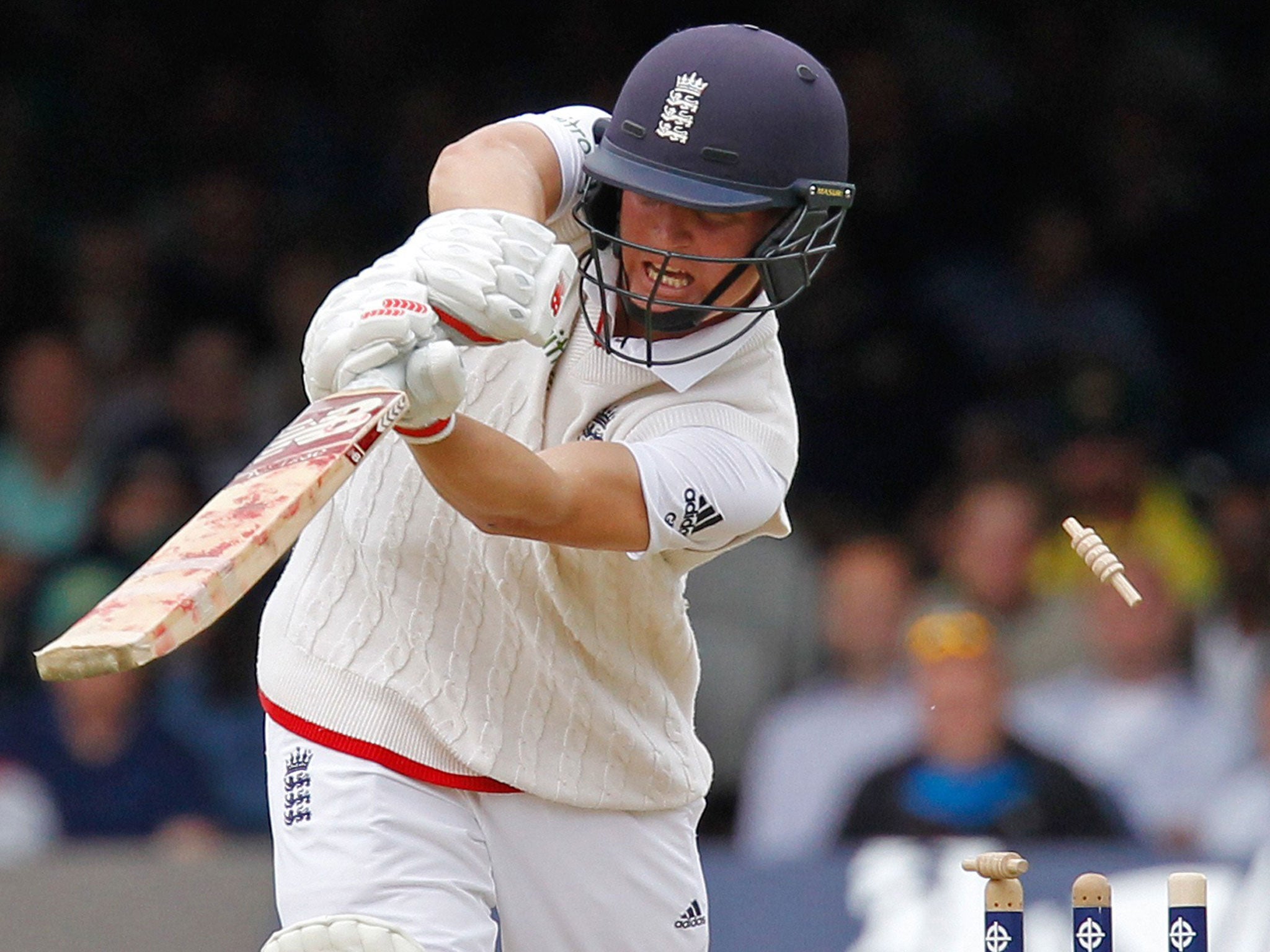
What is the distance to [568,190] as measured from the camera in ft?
8.42

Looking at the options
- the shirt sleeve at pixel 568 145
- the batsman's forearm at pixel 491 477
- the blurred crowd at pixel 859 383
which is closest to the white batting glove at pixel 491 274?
the batsman's forearm at pixel 491 477

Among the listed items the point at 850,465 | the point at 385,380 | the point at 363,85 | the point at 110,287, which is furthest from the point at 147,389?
the point at 385,380

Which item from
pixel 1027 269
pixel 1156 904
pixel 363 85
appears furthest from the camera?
pixel 363 85

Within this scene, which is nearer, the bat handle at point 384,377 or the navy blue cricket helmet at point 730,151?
the bat handle at point 384,377

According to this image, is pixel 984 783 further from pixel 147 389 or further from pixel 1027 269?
pixel 147 389

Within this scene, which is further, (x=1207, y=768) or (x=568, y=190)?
(x=1207, y=768)

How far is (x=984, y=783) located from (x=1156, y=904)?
56cm

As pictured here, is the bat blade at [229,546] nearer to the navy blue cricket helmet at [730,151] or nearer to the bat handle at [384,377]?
the bat handle at [384,377]

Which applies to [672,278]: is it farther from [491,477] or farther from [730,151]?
[491,477]

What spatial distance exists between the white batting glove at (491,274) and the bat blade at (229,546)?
0.14 meters

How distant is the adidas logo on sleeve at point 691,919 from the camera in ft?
8.60

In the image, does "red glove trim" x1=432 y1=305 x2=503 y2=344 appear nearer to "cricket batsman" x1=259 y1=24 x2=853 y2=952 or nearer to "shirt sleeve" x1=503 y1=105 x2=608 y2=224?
"cricket batsman" x1=259 y1=24 x2=853 y2=952

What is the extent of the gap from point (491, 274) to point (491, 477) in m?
0.20

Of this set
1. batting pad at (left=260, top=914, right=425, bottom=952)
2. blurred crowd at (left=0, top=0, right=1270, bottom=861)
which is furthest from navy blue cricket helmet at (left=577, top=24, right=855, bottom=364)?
blurred crowd at (left=0, top=0, right=1270, bottom=861)
